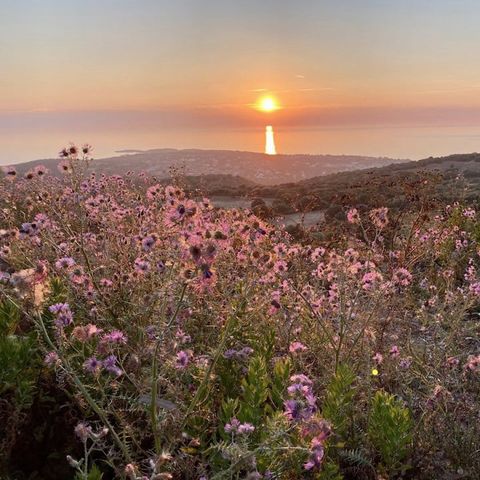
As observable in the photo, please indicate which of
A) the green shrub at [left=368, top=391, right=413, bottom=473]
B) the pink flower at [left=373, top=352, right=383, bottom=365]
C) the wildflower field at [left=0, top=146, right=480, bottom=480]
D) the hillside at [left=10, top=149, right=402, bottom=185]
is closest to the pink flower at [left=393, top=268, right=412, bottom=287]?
the wildflower field at [left=0, top=146, right=480, bottom=480]

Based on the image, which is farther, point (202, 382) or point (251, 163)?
point (251, 163)

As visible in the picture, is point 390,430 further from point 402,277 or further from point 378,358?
point 402,277

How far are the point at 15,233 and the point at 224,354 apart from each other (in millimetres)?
2932

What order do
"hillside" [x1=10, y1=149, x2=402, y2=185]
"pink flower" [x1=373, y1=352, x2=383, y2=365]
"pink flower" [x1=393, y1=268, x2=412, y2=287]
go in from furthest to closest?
"hillside" [x1=10, y1=149, x2=402, y2=185] < "pink flower" [x1=393, y1=268, x2=412, y2=287] < "pink flower" [x1=373, y1=352, x2=383, y2=365]

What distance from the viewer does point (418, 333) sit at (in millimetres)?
6988

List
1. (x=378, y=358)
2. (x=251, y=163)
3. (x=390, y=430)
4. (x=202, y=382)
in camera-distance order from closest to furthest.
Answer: (x=202, y=382) < (x=390, y=430) < (x=378, y=358) < (x=251, y=163)

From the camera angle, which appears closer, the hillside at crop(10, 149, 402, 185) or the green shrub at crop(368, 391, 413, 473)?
the green shrub at crop(368, 391, 413, 473)

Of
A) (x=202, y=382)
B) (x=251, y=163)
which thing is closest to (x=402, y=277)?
(x=202, y=382)

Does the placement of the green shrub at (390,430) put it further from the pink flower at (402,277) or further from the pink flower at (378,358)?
the pink flower at (402,277)

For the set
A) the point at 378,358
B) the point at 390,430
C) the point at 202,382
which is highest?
the point at 202,382

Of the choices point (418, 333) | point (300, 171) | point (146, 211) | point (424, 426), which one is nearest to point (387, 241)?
point (418, 333)

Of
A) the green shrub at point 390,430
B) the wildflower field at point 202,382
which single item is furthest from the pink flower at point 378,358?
the green shrub at point 390,430

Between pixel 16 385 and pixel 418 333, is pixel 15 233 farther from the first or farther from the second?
pixel 418 333

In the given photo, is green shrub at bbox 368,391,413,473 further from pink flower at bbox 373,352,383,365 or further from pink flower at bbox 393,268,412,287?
pink flower at bbox 393,268,412,287
